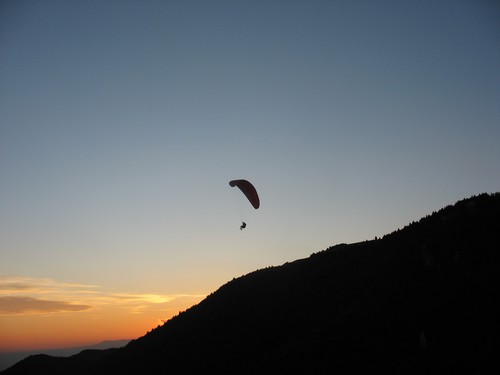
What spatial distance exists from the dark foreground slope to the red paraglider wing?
532 inches

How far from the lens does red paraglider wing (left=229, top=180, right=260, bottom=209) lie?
44500 mm

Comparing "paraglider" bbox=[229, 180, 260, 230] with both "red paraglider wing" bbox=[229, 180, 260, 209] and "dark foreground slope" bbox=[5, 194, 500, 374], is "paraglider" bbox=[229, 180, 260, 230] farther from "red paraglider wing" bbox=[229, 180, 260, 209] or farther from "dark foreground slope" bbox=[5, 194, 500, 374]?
"dark foreground slope" bbox=[5, 194, 500, 374]

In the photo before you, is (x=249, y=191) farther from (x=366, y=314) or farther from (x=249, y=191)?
(x=366, y=314)

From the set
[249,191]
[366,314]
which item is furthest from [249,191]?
[366,314]

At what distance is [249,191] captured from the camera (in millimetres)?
44844

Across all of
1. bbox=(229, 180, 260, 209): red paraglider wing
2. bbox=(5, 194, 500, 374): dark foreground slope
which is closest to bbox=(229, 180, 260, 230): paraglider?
bbox=(229, 180, 260, 209): red paraglider wing

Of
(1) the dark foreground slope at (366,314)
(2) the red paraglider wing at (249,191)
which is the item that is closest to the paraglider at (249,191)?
(2) the red paraglider wing at (249,191)

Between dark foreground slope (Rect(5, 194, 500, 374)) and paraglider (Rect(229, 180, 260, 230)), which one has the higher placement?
paraglider (Rect(229, 180, 260, 230))

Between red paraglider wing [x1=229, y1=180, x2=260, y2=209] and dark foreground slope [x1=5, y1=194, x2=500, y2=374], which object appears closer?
dark foreground slope [x1=5, y1=194, x2=500, y2=374]

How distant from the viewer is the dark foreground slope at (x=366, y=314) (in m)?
27.9

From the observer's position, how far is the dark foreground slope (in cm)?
2792

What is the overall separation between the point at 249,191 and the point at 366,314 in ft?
59.4

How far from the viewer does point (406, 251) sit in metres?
44.3

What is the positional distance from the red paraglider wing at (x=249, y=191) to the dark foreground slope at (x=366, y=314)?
13.5 meters
